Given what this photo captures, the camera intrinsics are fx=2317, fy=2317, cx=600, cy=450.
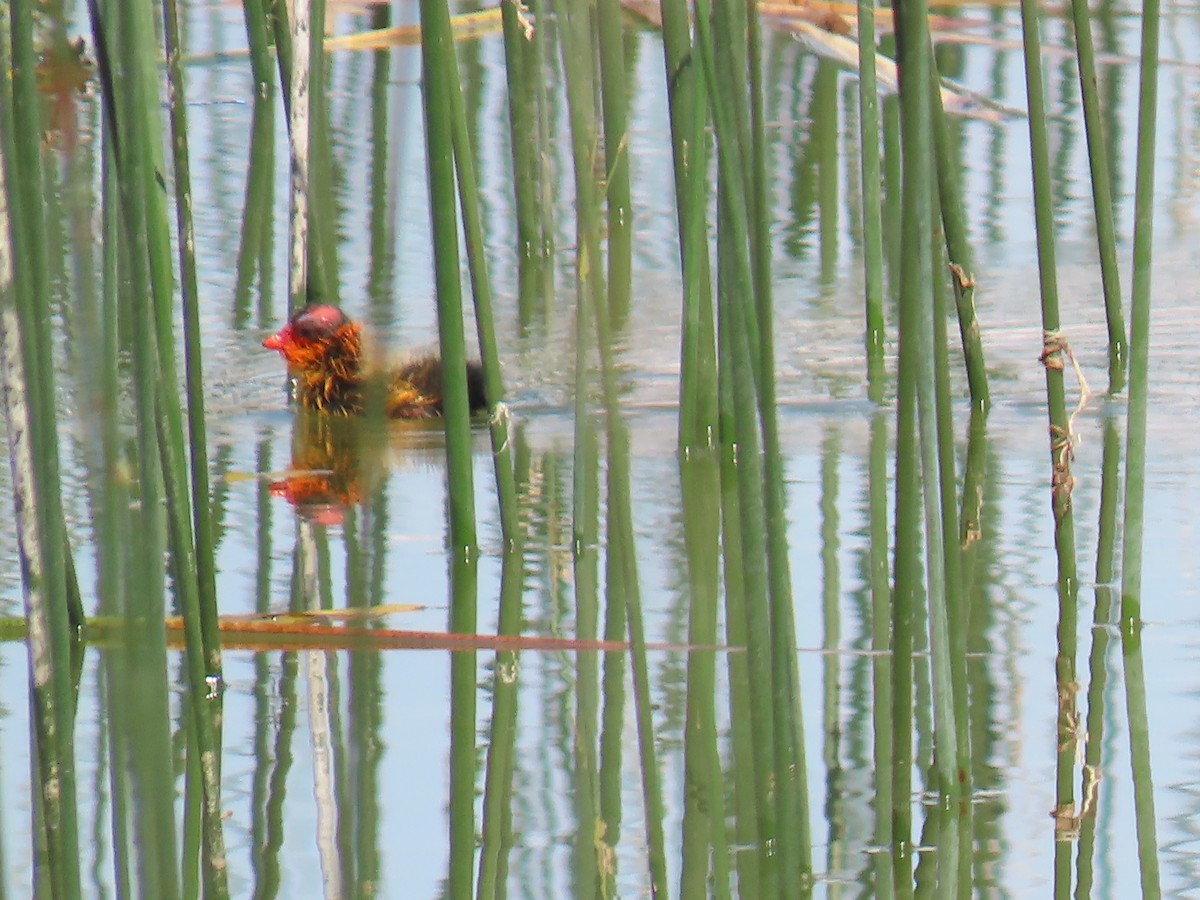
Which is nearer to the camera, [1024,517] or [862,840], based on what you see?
[862,840]

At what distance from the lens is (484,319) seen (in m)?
3.45

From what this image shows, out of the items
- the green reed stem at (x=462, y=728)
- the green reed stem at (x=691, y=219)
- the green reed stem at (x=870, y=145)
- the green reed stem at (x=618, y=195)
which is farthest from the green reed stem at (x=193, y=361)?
the green reed stem at (x=618, y=195)

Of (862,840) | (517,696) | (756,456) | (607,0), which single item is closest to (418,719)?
(517,696)

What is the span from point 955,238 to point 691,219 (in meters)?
0.77

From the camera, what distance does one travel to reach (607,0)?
76.5 inches

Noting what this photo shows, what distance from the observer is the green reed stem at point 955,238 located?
9.14ft

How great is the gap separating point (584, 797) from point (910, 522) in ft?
1.62

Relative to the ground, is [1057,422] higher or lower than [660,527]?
higher

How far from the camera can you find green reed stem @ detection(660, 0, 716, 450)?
9.21ft

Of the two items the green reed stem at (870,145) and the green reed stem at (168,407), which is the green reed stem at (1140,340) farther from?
the green reed stem at (168,407)

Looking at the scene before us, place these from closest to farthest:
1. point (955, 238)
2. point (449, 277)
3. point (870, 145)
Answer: point (449, 277), point (955, 238), point (870, 145)

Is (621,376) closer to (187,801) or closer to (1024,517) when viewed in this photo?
(1024,517)

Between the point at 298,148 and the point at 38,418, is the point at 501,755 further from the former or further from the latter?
the point at 298,148

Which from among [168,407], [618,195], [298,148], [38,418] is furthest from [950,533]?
[618,195]
